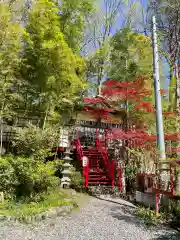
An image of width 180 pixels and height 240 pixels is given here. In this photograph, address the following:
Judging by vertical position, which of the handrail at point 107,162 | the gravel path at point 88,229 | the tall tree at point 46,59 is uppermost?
the tall tree at point 46,59

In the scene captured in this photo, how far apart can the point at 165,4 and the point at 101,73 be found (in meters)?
6.91

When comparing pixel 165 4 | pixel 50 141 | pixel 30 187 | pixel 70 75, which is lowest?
pixel 30 187

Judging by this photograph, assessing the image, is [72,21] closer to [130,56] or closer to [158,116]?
[130,56]

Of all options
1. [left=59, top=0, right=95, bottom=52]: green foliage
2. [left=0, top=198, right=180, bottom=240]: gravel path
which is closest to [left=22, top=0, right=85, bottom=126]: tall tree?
[left=59, top=0, right=95, bottom=52]: green foliage

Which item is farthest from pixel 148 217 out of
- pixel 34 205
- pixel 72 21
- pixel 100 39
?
pixel 100 39

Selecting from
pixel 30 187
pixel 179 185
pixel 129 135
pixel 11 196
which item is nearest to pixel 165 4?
pixel 129 135

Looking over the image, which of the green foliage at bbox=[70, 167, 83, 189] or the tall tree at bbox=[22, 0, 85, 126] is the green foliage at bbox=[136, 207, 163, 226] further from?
the tall tree at bbox=[22, 0, 85, 126]

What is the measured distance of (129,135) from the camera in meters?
6.88

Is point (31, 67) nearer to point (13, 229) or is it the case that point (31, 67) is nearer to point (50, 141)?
point (50, 141)

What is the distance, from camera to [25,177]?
569 cm

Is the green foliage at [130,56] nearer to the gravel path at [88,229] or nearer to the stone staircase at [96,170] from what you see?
the stone staircase at [96,170]

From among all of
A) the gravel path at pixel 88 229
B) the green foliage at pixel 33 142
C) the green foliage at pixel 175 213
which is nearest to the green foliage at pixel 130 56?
the green foliage at pixel 33 142

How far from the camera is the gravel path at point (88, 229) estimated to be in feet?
12.9

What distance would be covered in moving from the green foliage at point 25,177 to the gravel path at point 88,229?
1187mm
